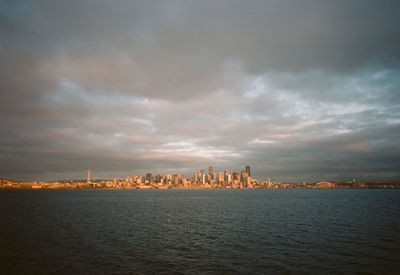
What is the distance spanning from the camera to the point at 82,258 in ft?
109

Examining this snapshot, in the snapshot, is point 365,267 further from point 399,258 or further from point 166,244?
point 166,244

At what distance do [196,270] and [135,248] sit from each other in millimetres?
14205

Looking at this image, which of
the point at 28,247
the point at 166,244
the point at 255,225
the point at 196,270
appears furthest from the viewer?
the point at 255,225

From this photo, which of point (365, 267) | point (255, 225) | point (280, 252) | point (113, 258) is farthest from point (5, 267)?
point (255, 225)

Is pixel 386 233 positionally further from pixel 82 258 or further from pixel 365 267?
pixel 82 258

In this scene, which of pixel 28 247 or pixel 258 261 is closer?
pixel 258 261

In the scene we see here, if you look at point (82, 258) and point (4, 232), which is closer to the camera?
point (82, 258)

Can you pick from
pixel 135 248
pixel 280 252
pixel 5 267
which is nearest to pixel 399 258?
pixel 280 252

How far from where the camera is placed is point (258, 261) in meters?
32.3

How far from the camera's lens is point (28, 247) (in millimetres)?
38750

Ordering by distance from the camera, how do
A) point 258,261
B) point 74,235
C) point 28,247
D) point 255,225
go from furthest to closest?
point 255,225 → point 74,235 → point 28,247 → point 258,261

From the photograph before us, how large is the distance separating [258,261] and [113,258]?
67.0 ft

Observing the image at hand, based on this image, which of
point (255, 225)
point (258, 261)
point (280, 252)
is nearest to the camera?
point (258, 261)

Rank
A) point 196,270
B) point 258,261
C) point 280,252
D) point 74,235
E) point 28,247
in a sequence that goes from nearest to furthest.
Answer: point 196,270 → point 258,261 → point 280,252 → point 28,247 → point 74,235
